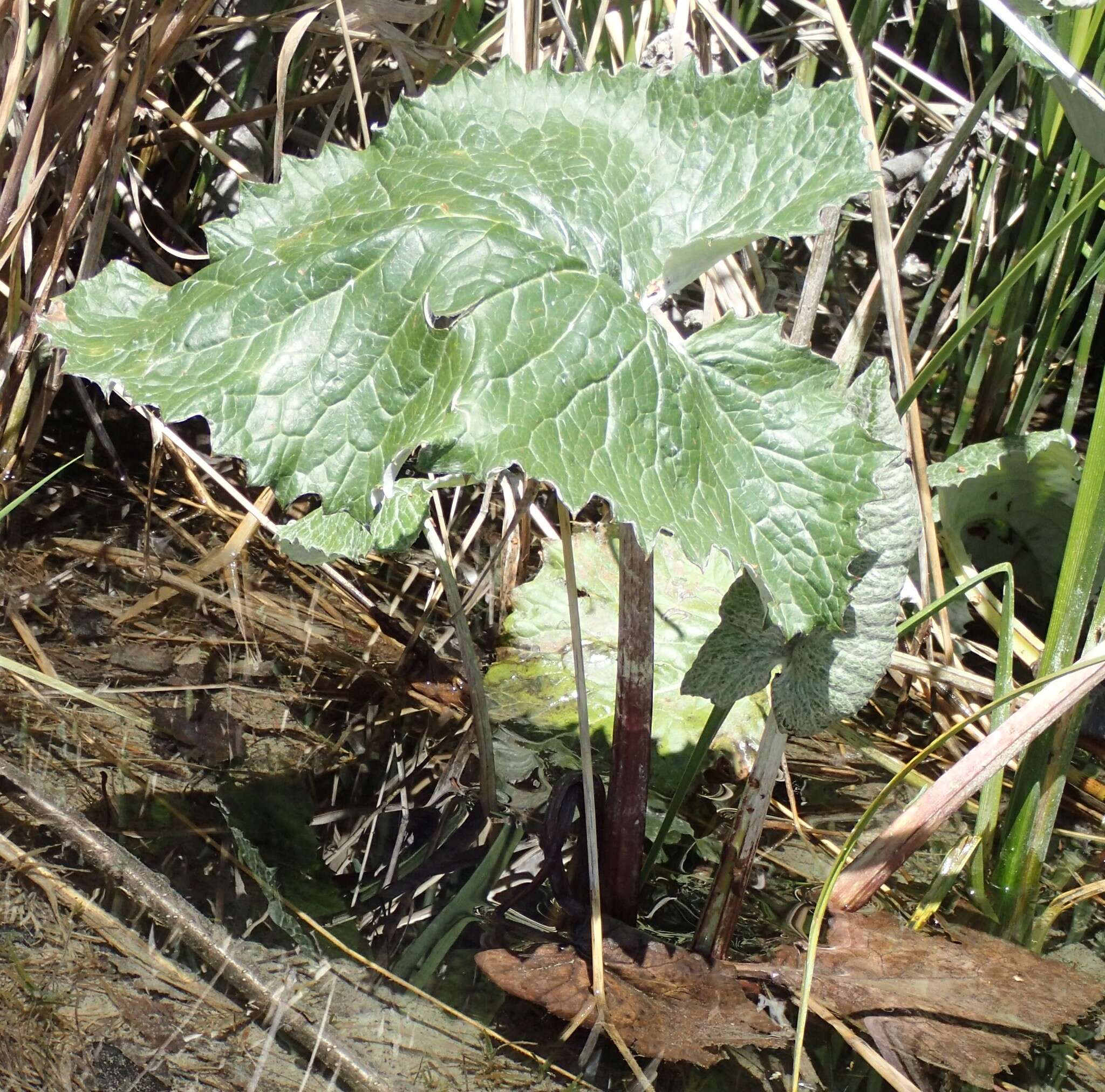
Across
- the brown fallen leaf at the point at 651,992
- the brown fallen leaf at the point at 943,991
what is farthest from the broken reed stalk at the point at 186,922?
the brown fallen leaf at the point at 943,991

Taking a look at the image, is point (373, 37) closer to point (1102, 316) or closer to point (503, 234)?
point (503, 234)

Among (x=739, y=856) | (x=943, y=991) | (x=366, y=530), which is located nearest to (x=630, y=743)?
(x=739, y=856)

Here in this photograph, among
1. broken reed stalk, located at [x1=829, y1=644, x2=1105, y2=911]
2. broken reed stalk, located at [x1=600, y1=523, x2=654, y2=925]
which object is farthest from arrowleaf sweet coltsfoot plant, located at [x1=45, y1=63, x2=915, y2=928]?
broken reed stalk, located at [x1=829, y1=644, x2=1105, y2=911]

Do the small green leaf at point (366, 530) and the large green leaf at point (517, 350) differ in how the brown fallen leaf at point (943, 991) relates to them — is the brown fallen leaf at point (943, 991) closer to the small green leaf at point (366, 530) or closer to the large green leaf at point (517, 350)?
the large green leaf at point (517, 350)

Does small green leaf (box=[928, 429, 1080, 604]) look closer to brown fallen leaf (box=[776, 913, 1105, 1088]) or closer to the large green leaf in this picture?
brown fallen leaf (box=[776, 913, 1105, 1088])

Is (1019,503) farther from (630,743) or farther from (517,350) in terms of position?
(517,350)
